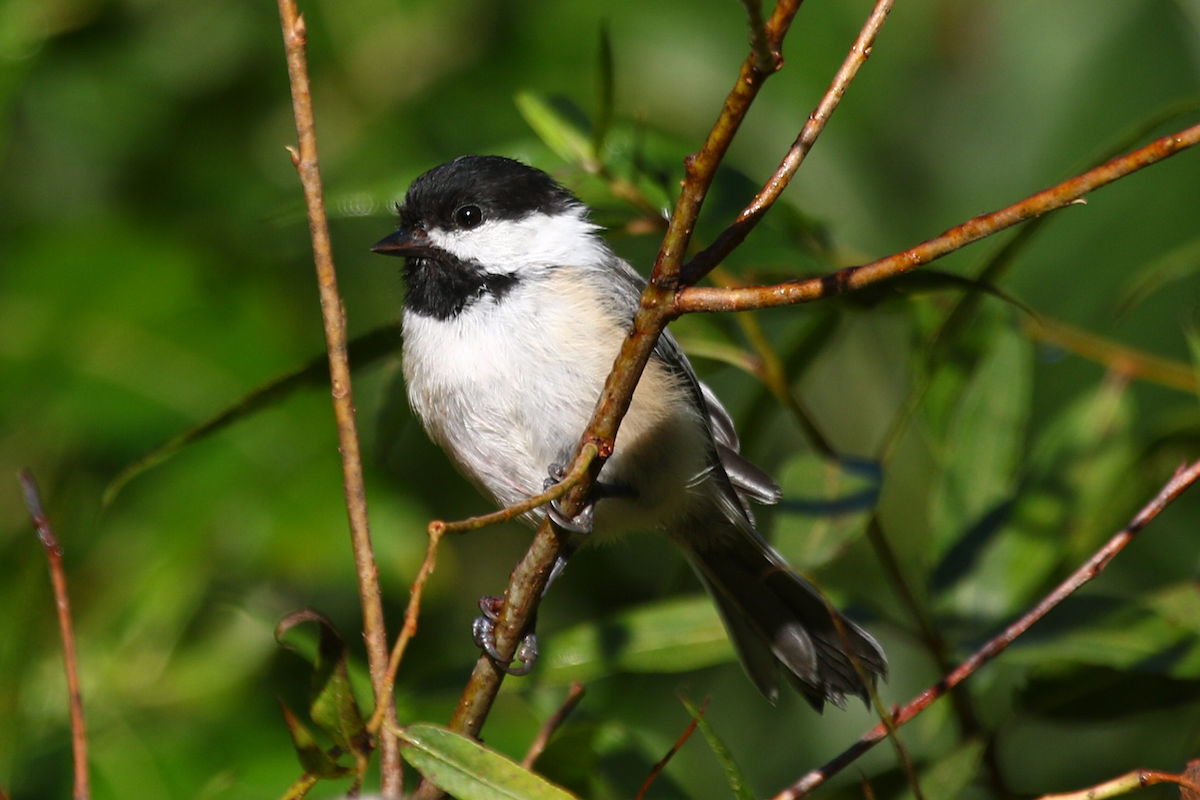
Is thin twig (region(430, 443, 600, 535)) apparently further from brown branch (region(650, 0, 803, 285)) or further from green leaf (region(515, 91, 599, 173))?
green leaf (region(515, 91, 599, 173))

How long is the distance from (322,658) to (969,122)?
315 centimetres

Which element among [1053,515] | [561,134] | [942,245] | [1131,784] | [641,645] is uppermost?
[561,134]

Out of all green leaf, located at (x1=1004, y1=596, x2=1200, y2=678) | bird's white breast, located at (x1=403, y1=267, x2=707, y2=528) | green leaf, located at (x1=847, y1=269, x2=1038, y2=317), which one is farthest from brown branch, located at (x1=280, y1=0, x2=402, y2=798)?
green leaf, located at (x1=1004, y1=596, x2=1200, y2=678)

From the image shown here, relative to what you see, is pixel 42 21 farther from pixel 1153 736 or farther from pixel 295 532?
pixel 1153 736

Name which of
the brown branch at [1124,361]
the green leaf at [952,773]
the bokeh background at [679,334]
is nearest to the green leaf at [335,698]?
the bokeh background at [679,334]

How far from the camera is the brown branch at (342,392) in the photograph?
3.97ft

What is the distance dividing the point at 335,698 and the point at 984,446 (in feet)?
4.43

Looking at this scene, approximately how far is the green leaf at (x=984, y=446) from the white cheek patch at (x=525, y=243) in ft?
2.47

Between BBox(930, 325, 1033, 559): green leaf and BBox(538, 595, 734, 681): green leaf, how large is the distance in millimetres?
466

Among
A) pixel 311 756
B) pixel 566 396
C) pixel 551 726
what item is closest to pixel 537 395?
pixel 566 396

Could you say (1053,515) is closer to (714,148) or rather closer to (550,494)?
(550,494)

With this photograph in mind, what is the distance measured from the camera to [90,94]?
9.69 ft

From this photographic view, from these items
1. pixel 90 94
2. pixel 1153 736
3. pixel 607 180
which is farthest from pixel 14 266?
pixel 1153 736

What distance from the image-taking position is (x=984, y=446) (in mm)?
2146
